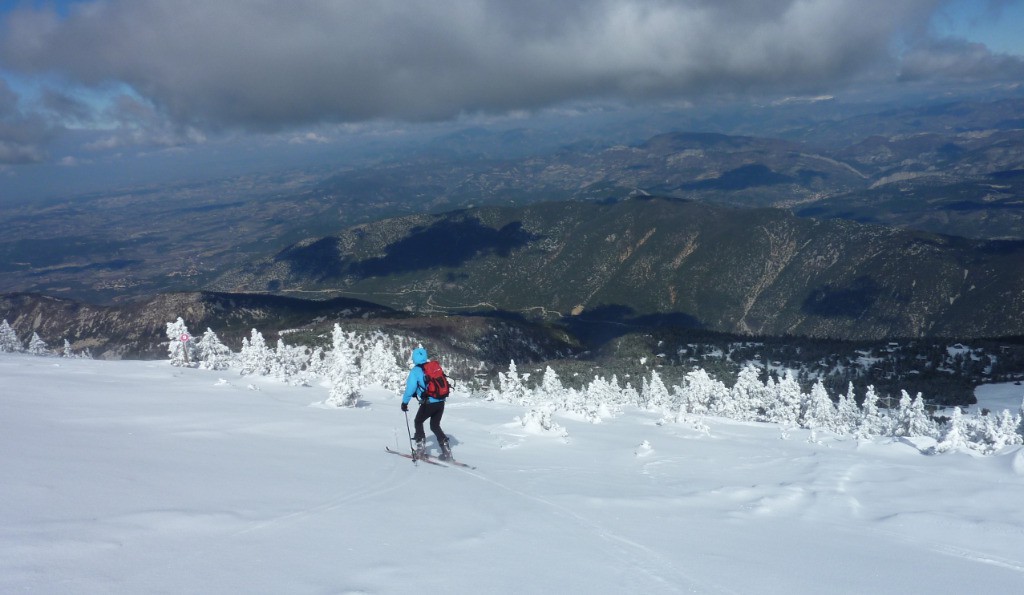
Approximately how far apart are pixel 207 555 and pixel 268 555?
67cm

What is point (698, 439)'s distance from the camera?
73.2 feet

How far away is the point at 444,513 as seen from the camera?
9734 mm

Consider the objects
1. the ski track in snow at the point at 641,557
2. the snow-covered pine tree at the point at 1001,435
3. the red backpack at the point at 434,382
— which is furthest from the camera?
the snow-covered pine tree at the point at 1001,435

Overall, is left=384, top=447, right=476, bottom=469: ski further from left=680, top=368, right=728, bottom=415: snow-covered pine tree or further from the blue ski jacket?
left=680, top=368, right=728, bottom=415: snow-covered pine tree

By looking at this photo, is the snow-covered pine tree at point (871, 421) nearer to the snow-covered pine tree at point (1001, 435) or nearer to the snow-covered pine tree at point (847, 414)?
the snow-covered pine tree at point (847, 414)

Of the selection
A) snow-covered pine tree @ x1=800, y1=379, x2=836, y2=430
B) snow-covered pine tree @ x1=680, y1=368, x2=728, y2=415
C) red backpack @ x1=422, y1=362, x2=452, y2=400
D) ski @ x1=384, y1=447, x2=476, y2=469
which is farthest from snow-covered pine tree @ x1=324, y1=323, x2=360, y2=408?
snow-covered pine tree @ x1=800, y1=379, x2=836, y2=430

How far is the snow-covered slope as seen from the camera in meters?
6.55

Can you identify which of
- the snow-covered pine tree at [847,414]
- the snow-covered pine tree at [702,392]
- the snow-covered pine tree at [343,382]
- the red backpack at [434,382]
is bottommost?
the snow-covered pine tree at [847,414]

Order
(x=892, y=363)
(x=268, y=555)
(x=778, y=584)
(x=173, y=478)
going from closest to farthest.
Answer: (x=268, y=555) < (x=778, y=584) < (x=173, y=478) < (x=892, y=363)

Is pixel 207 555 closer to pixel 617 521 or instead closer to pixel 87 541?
pixel 87 541

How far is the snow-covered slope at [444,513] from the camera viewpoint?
6555 millimetres

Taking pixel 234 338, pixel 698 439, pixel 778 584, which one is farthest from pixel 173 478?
pixel 234 338

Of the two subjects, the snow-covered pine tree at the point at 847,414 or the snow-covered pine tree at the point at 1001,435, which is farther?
the snow-covered pine tree at the point at 847,414

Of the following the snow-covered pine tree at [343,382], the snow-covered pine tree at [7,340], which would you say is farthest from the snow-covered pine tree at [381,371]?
the snow-covered pine tree at [7,340]
